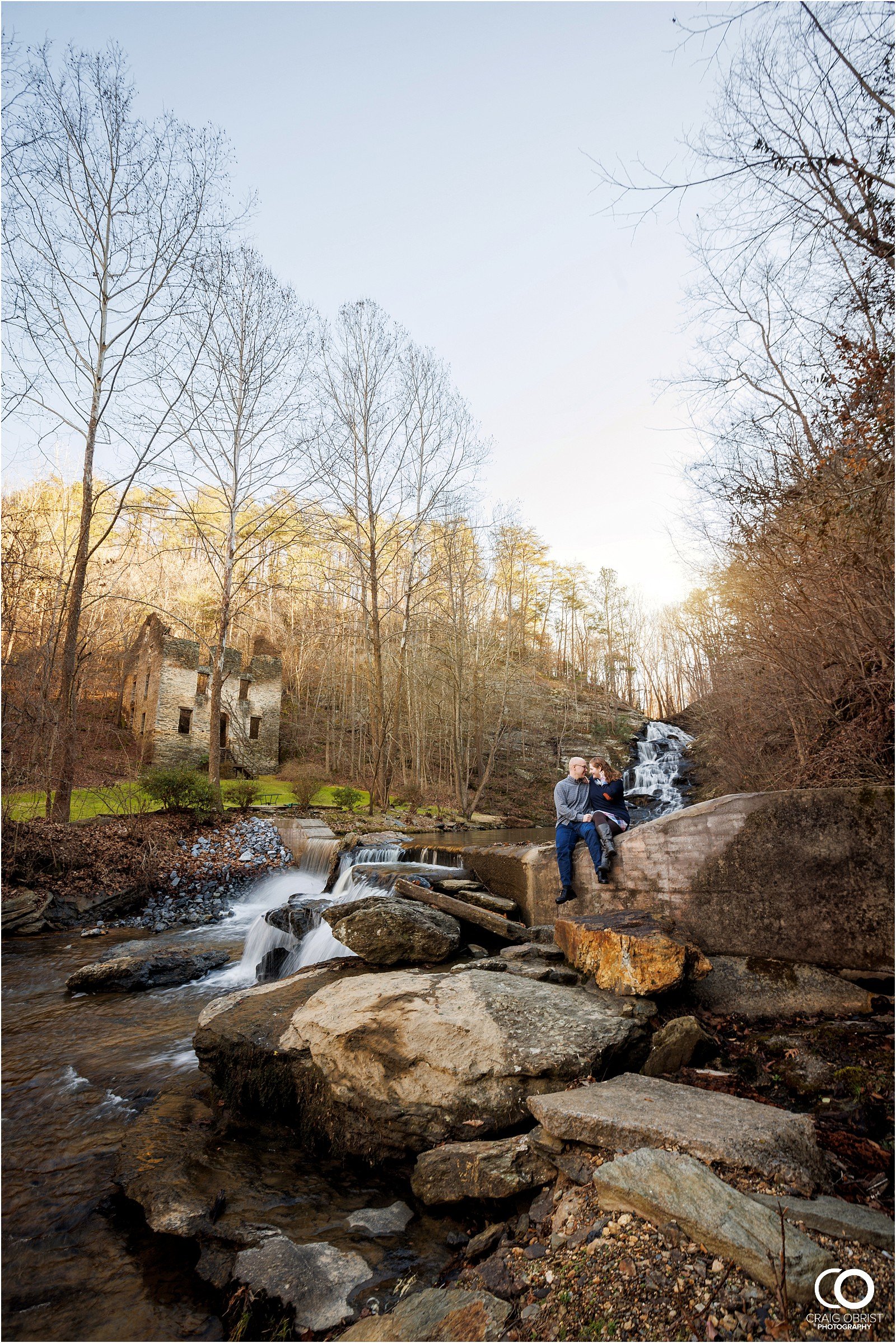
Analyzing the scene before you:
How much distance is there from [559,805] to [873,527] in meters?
3.75

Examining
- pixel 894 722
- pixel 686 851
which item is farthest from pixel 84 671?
pixel 894 722

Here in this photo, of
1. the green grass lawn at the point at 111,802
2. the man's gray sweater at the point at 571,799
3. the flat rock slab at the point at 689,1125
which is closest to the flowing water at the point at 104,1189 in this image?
the flat rock slab at the point at 689,1125

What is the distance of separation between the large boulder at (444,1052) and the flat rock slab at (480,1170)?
0.73ft

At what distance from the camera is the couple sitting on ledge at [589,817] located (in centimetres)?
587

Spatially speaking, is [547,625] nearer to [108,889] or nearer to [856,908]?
[108,889]

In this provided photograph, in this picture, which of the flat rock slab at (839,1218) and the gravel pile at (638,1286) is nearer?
the gravel pile at (638,1286)

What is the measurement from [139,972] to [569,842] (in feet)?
18.0

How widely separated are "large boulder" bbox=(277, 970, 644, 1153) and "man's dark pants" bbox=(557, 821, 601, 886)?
5.75ft

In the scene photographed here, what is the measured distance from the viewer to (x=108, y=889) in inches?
405

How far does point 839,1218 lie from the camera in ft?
7.07

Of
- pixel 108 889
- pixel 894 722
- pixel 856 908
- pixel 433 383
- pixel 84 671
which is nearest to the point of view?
pixel 856 908

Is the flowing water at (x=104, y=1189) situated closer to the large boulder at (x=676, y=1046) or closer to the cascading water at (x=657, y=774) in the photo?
the large boulder at (x=676, y=1046)

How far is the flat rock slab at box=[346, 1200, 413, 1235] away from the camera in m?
3.23

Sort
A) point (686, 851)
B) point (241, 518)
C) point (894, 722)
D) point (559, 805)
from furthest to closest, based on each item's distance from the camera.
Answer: point (241, 518), point (559, 805), point (894, 722), point (686, 851)
